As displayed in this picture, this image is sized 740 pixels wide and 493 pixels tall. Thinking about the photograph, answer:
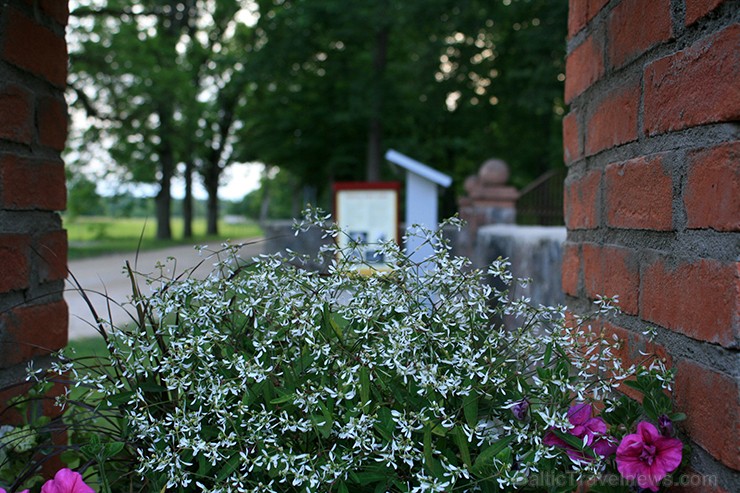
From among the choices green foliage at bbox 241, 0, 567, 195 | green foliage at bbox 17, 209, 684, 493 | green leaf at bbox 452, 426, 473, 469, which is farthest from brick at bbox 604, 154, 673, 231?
green foliage at bbox 241, 0, 567, 195

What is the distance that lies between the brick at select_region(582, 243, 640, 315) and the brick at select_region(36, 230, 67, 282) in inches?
53.4

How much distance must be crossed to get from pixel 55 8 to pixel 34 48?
0.17 m

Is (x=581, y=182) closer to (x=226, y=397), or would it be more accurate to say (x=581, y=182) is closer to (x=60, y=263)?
(x=226, y=397)

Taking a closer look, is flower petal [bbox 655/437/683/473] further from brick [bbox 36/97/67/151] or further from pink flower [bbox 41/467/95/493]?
brick [bbox 36/97/67/151]

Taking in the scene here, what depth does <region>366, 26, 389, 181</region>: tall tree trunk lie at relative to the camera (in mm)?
19156

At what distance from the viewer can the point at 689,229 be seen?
1197mm

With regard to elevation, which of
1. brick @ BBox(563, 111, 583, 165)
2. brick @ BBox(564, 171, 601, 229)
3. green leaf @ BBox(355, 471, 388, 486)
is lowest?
green leaf @ BBox(355, 471, 388, 486)

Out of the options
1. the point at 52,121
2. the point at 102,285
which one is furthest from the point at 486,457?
the point at 102,285

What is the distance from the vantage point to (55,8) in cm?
193

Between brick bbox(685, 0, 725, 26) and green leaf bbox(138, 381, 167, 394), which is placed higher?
brick bbox(685, 0, 725, 26)

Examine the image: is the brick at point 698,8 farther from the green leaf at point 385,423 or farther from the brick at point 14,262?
the brick at point 14,262

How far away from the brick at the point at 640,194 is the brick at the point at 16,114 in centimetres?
141

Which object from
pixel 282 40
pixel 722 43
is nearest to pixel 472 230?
pixel 722 43

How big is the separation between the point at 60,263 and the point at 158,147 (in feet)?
67.3
